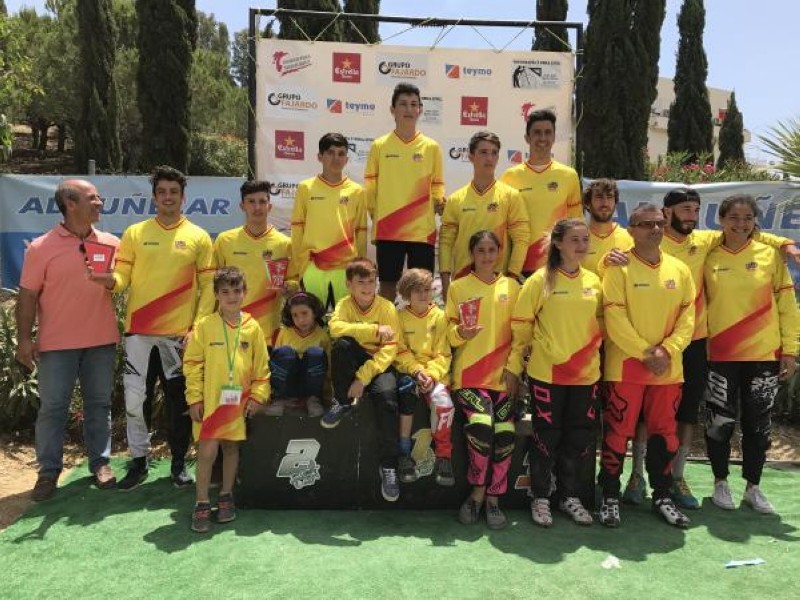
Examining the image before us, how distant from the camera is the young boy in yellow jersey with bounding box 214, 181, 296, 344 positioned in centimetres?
442

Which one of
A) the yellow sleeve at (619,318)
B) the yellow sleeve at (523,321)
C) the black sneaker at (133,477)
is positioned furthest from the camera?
the black sneaker at (133,477)

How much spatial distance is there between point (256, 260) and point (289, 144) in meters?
2.77

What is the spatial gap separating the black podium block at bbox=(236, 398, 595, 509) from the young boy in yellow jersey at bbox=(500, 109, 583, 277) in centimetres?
132

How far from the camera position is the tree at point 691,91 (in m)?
22.2

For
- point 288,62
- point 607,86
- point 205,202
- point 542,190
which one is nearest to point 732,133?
point 607,86

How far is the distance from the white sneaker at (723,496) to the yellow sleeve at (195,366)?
3325mm

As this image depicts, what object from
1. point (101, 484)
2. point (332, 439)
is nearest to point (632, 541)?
point (332, 439)

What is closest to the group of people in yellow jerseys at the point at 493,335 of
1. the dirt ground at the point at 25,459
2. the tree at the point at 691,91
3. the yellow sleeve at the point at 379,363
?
the yellow sleeve at the point at 379,363

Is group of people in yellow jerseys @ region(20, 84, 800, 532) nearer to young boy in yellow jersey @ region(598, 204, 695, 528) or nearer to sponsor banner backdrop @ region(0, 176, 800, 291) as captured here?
young boy in yellow jersey @ region(598, 204, 695, 528)

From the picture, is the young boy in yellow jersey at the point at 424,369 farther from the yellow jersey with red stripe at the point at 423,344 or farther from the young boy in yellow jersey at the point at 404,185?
the young boy in yellow jersey at the point at 404,185

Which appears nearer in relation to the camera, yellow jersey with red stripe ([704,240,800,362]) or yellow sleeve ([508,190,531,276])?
yellow jersey with red stripe ([704,240,800,362])

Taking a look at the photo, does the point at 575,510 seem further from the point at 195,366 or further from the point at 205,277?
the point at 205,277

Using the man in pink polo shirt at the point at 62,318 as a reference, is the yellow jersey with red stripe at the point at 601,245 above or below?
above

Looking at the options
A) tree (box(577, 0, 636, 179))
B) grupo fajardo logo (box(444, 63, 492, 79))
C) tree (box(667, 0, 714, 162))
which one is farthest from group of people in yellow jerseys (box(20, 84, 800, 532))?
tree (box(667, 0, 714, 162))
